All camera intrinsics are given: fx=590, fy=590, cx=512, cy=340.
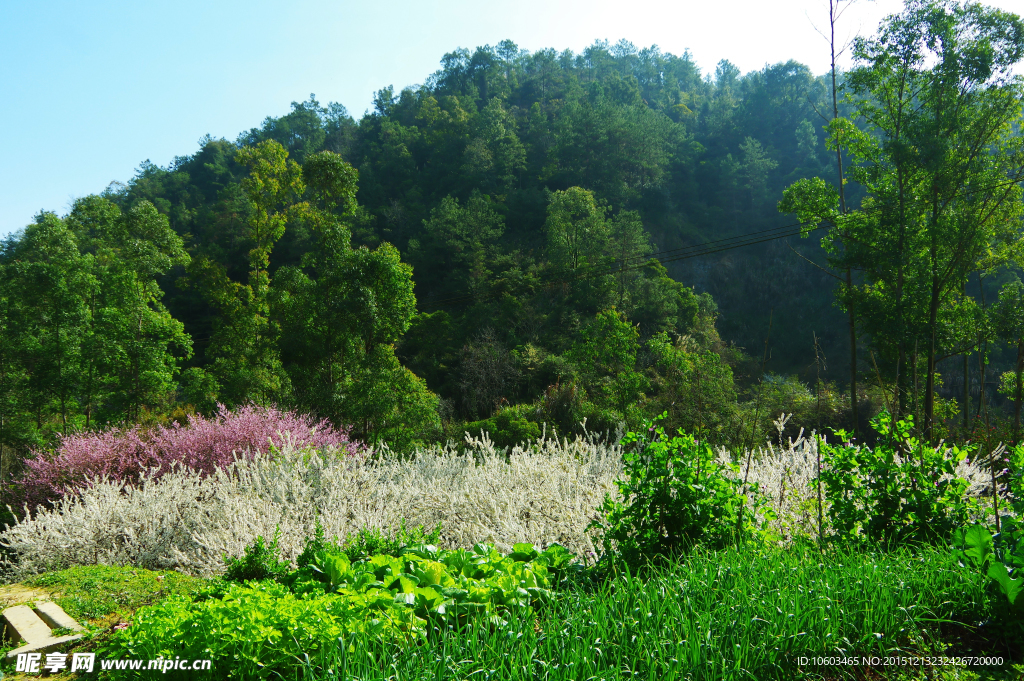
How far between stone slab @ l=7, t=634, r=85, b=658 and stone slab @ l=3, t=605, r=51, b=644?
0.07 m

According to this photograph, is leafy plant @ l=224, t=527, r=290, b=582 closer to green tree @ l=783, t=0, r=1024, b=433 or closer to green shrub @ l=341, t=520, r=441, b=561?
green shrub @ l=341, t=520, r=441, b=561

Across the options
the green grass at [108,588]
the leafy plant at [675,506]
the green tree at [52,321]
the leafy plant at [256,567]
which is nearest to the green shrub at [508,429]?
the green tree at [52,321]

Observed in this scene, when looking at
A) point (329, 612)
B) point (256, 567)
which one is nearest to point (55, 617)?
point (256, 567)

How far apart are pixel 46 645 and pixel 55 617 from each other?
41 cm

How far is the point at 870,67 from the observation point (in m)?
12.3

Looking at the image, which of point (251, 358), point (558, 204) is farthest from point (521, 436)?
point (558, 204)

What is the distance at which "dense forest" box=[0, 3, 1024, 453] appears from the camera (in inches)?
473

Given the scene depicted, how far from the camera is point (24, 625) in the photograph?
122 inches

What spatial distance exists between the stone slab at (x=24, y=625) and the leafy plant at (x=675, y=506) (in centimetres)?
296

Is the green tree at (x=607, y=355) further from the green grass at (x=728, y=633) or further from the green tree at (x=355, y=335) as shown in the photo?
the green grass at (x=728, y=633)

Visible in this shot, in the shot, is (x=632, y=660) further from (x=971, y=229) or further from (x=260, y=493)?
(x=971, y=229)

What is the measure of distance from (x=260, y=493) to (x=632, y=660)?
3951 mm

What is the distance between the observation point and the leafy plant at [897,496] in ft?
10.4

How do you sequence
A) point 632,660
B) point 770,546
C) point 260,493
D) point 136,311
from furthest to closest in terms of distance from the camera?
point 136,311
point 260,493
point 770,546
point 632,660
